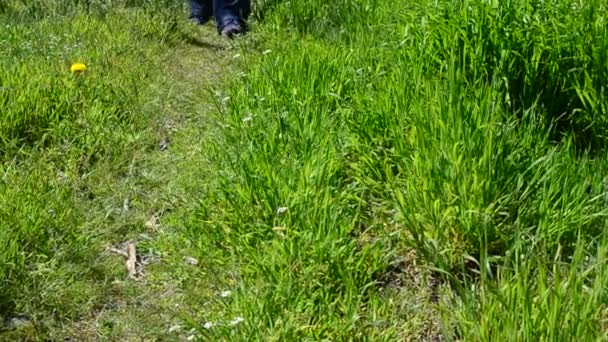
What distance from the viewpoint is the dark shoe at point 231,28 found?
520cm

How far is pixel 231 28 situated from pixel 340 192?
2.95 metres

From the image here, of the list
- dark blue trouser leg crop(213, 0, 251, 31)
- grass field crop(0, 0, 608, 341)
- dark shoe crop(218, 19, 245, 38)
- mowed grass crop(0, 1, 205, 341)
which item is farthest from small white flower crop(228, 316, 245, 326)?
dark blue trouser leg crop(213, 0, 251, 31)

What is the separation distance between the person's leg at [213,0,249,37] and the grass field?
1609 millimetres

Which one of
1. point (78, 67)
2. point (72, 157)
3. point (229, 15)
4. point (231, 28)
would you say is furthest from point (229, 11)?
point (72, 157)

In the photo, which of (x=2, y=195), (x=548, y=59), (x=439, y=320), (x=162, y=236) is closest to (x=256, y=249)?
(x=162, y=236)

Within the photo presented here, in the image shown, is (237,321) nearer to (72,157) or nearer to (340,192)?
(340,192)

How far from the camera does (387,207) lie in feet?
8.11

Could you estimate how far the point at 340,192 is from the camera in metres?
2.51

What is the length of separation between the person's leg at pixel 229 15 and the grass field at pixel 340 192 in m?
1.61

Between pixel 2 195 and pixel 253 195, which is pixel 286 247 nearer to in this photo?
pixel 253 195

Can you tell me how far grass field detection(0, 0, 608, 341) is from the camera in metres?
2.02

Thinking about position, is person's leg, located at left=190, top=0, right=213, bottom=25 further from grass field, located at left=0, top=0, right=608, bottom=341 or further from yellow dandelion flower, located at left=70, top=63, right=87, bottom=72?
grass field, located at left=0, top=0, right=608, bottom=341

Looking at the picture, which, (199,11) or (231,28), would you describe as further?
(199,11)

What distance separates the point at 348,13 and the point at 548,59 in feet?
5.53
